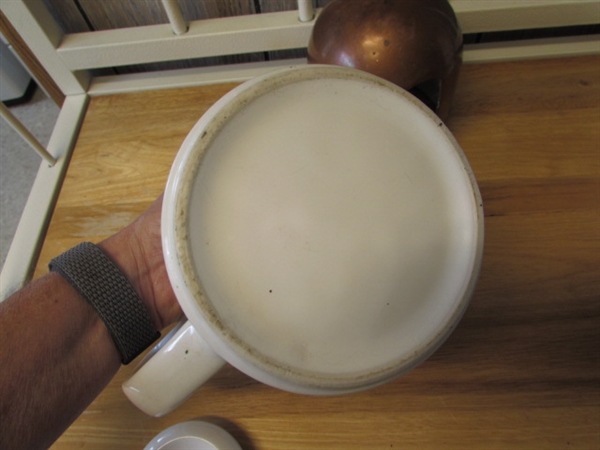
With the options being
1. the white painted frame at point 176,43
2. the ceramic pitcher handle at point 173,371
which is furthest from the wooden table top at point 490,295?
the ceramic pitcher handle at point 173,371

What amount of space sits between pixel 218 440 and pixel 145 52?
0.56 meters

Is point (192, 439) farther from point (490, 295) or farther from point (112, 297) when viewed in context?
point (490, 295)

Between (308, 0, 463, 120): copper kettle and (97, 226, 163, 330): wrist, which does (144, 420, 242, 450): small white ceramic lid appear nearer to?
(97, 226, 163, 330): wrist

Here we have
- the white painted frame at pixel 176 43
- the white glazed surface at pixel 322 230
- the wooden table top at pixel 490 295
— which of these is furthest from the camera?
the white painted frame at pixel 176 43

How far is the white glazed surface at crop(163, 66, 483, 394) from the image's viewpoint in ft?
1.18

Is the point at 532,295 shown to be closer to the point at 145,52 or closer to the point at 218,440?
the point at 218,440

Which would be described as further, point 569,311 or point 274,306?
point 569,311

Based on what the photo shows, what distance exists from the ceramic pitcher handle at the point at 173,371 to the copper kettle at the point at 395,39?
0.35 metres

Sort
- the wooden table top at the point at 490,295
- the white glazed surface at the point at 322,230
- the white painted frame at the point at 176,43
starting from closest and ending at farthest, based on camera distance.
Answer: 1. the white glazed surface at the point at 322,230
2. the wooden table top at the point at 490,295
3. the white painted frame at the point at 176,43

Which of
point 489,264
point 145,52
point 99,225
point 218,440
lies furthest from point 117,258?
point 489,264

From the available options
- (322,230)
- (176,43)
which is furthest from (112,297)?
(176,43)

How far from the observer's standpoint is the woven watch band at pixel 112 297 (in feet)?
1.50

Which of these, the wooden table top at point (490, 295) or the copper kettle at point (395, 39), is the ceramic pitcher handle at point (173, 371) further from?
the copper kettle at point (395, 39)

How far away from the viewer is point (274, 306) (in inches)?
14.4
